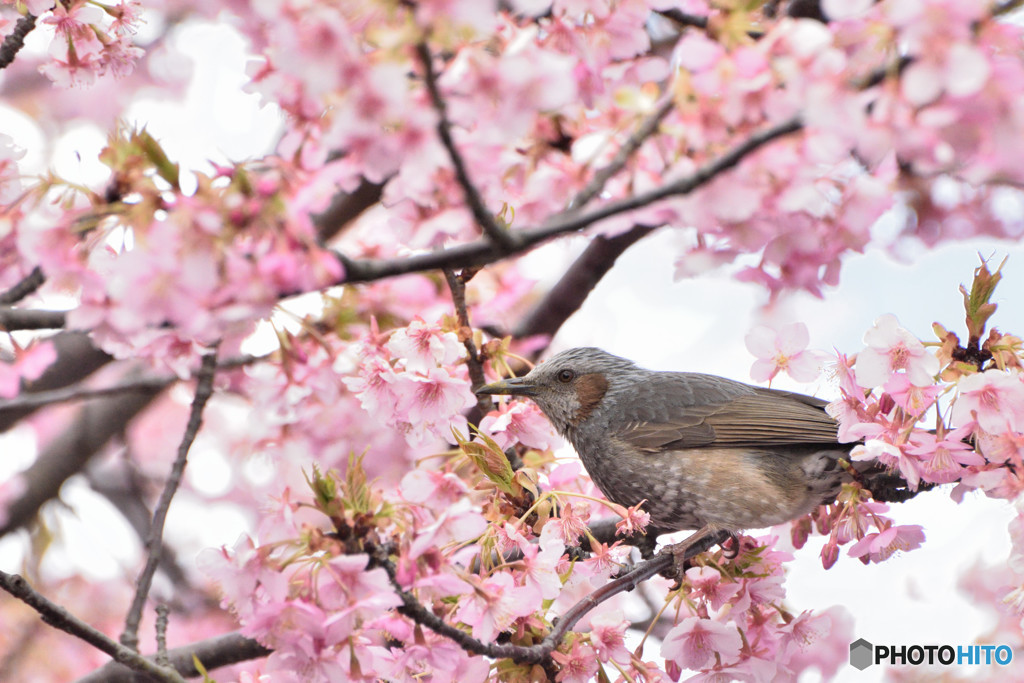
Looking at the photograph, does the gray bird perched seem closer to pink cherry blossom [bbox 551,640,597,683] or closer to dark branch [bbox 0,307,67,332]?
pink cherry blossom [bbox 551,640,597,683]

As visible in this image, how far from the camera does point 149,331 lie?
89.4 inches

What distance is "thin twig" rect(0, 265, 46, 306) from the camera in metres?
2.17

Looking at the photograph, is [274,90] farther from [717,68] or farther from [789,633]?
[789,633]

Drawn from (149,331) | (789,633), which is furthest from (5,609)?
(789,633)

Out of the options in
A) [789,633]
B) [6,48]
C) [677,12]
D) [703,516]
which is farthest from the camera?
[703,516]

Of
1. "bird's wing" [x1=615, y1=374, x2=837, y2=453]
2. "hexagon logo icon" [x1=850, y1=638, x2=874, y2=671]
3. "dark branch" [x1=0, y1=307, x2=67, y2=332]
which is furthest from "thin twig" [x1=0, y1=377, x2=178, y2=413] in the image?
"hexagon logo icon" [x1=850, y1=638, x2=874, y2=671]

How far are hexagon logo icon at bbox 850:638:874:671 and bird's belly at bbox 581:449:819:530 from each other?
2.34 feet

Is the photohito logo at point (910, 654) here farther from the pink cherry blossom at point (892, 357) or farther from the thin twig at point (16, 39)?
the thin twig at point (16, 39)

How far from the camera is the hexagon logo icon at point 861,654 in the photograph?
3566 mm

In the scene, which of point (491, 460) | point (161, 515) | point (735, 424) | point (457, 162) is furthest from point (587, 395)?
point (457, 162)

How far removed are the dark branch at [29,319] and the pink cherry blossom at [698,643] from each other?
1812 millimetres

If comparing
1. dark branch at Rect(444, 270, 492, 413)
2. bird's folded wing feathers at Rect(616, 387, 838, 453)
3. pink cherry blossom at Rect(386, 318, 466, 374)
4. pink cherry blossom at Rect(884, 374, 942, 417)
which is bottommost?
pink cherry blossom at Rect(884, 374, 942, 417)

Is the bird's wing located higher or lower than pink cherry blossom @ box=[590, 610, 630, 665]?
higher

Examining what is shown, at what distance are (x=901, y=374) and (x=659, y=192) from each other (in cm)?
123
